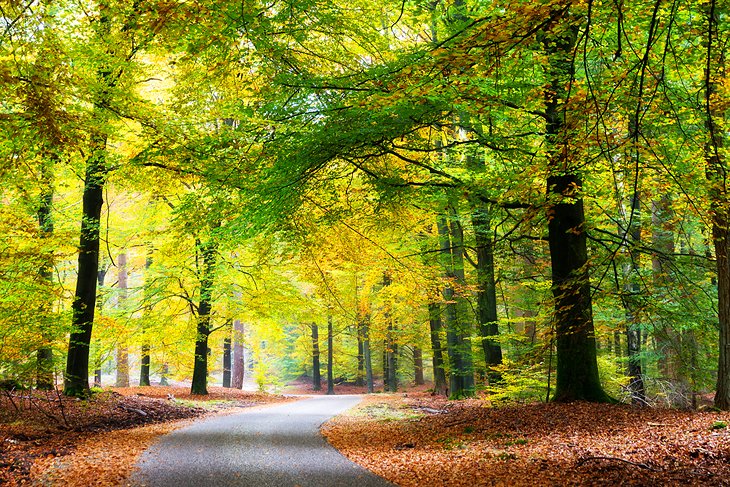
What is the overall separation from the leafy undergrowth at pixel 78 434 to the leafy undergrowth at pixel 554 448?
3.48m

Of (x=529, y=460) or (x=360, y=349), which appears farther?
(x=360, y=349)

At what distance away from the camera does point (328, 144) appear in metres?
7.56

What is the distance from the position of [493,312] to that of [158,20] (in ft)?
38.9

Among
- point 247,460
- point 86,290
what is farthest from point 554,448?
point 86,290

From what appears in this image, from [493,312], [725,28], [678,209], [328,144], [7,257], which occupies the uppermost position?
[725,28]

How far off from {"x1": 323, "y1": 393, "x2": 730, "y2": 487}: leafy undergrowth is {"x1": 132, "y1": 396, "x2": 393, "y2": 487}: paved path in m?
0.44

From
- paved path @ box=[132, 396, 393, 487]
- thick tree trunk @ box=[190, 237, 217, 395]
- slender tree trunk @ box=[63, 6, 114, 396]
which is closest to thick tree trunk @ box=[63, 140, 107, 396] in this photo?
slender tree trunk @ box=[63, 6, 114, 396]

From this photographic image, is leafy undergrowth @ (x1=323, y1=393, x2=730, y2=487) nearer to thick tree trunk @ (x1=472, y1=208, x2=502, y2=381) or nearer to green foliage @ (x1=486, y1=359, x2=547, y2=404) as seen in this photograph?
green foliage @ (x1=486, y1=359, x2=547, y2=404)

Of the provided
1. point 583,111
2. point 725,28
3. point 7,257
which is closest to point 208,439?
point 7,257

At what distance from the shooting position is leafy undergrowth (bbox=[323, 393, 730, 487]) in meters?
5.56

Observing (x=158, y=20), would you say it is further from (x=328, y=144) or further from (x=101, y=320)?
(x=101, y=320)

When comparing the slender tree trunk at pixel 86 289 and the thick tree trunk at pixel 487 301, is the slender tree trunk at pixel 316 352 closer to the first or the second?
the thick tree trunk at pixel 487 301

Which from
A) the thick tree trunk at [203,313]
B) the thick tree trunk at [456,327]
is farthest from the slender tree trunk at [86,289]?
the thick tree trunk at [456,327]

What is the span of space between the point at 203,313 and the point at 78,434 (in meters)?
8.60
